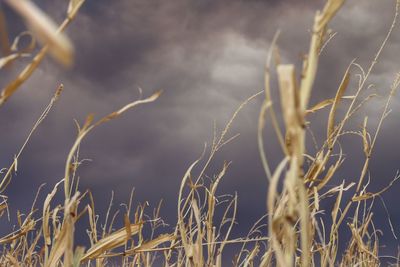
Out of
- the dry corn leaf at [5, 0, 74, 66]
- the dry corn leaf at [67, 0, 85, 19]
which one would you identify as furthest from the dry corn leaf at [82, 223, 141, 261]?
the dry corn leaf at [5, 0, 74, 66]

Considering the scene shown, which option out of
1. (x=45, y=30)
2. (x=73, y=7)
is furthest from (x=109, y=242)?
(x=45, y=30)

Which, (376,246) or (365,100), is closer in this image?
(365,100)

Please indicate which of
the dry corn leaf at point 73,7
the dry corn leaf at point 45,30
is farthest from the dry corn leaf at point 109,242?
the dry corn leaf at point 45,30

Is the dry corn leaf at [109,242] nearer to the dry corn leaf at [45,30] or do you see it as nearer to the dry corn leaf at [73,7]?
the dry corn leaf at [73,7]

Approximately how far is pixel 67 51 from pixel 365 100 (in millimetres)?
1357

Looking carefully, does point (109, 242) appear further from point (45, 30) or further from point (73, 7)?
point (45, 30)

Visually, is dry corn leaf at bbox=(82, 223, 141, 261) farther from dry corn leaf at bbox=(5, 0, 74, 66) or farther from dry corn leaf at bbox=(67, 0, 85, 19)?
dry corn leaf at bbox=(5, 0, 74, 66)

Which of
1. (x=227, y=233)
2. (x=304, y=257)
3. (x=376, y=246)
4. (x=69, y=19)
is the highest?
(x=69, y=19)

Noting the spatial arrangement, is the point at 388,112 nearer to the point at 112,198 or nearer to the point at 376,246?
the point at 376,246

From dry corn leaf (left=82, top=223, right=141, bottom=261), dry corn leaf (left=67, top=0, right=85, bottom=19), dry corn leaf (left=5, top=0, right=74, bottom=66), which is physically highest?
dry corn leaf (left=67, top=0, right=85, bottom=19)

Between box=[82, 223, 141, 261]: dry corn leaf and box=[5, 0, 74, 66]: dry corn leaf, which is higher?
box=[5, 0, 74, 66]: dry corn leaf

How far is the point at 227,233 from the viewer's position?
182cm

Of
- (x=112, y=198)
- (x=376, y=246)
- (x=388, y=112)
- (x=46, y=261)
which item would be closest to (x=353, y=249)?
(x=376, y=246)

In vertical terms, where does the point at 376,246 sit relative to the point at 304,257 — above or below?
below
